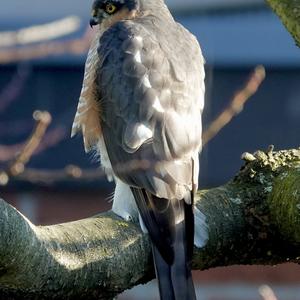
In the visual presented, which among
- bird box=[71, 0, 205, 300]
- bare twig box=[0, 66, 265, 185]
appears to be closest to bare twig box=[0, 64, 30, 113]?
bird box=[71, 0, 205, 300]

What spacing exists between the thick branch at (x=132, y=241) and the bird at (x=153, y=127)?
0.30 feet

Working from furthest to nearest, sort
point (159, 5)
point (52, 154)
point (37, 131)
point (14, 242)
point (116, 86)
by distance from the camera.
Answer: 1. point (52, 154)
2. point (159, 5)
3. point (116, 86)
4. point (37, 131)
5. point (14, 242)

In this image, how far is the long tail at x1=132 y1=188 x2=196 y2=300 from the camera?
12.5ft

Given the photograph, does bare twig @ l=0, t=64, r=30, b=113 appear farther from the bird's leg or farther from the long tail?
the long tail

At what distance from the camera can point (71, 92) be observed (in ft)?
23.1

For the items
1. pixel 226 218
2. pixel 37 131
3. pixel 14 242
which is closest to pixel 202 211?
pixel 226 218

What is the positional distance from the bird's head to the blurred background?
1.73 m

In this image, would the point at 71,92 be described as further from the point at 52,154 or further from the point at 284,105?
the point at 284,105

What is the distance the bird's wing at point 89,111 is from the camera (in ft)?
14.6

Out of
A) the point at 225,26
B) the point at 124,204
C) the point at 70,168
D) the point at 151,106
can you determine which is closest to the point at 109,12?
the point at 151,106

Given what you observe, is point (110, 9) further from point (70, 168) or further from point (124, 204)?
point (124, 204)

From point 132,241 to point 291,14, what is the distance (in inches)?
31.7

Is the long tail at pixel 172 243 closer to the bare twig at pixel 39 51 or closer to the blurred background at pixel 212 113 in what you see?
the bare twig at pixel 39 51

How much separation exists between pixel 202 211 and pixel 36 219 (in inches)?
133
